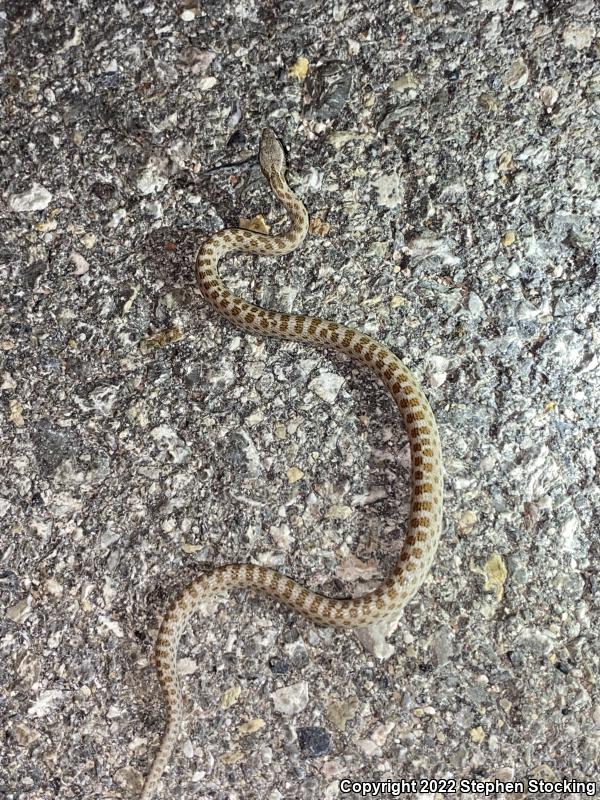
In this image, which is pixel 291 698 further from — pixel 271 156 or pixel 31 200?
pixel 31 200

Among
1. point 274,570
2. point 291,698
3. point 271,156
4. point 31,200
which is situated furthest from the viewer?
point 31,200

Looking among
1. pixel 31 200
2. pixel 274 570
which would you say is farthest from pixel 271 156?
pixel 274 570

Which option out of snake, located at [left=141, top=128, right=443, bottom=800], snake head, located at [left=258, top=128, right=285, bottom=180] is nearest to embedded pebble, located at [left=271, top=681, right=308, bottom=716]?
snake, located at [left=141, top=128, right=443, bottom=800]

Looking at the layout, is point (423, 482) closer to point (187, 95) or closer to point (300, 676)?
point (300, 676)

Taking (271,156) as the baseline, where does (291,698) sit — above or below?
below

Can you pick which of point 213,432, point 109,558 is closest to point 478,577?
point 213,432

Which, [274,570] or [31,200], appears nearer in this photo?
[274,570]

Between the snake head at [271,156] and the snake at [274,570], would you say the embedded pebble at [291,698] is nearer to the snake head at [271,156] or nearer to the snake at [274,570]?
the snake at [274,570]
